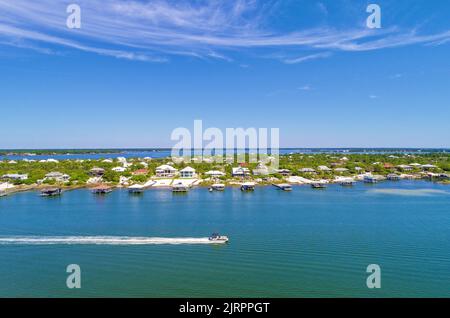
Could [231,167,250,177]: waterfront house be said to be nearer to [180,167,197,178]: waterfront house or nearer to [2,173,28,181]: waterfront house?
[180,167,197,178]: waterfront house

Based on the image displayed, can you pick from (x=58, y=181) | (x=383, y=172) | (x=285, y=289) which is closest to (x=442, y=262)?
(x=285, y=289)

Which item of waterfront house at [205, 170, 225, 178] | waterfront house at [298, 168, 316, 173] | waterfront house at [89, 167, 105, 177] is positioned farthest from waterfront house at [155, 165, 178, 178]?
waterfront house at [298, 168, 316, 173]

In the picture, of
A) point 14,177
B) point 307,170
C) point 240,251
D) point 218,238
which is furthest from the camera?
point 307,170

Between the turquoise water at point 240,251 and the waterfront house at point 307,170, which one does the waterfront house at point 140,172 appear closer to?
the turquoise water at point 240,251

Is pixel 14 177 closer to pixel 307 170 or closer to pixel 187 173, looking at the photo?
pixel 187 173

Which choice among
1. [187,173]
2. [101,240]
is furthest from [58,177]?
[101,240]
